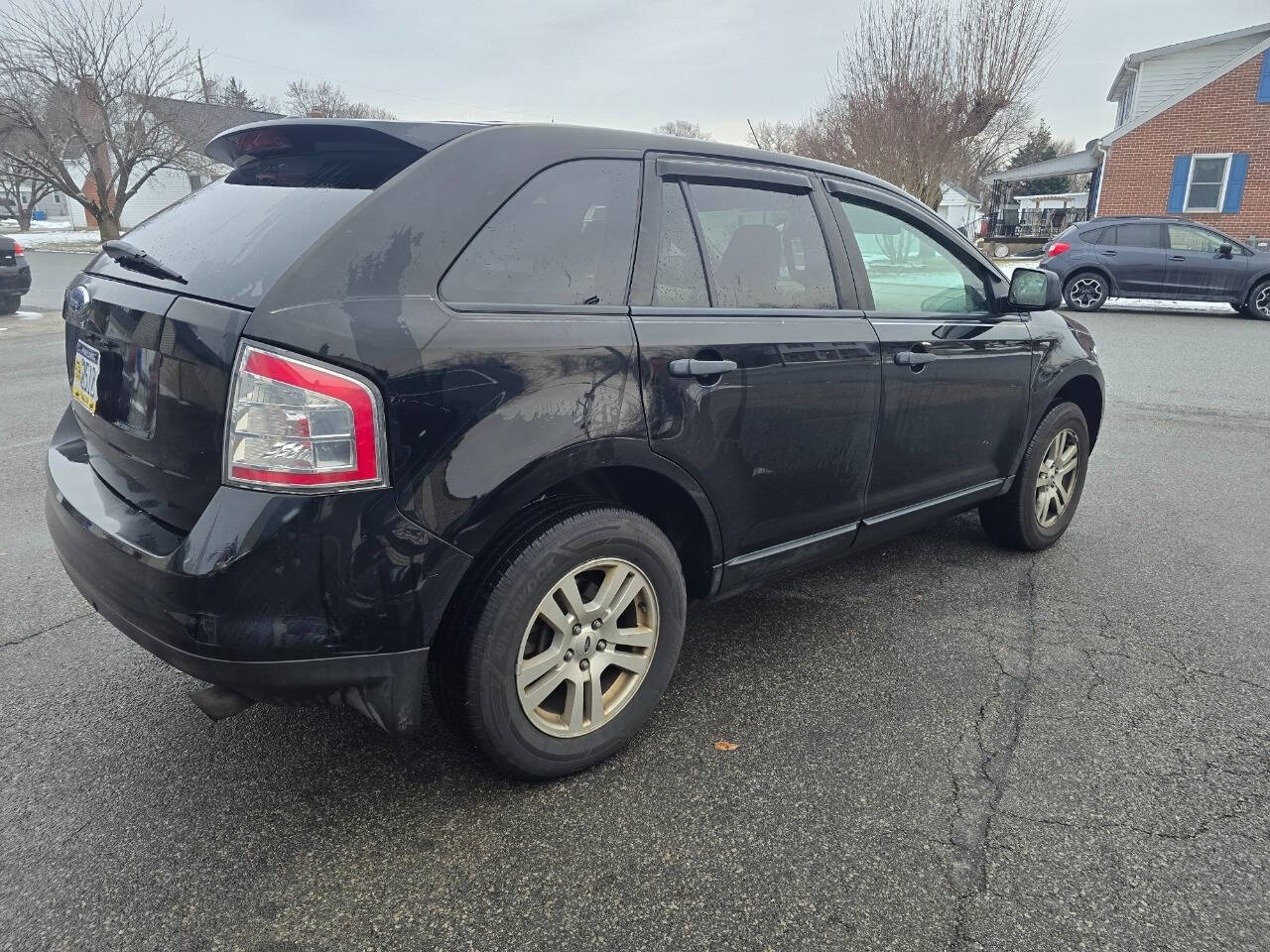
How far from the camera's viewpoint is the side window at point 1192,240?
1501 centimetres

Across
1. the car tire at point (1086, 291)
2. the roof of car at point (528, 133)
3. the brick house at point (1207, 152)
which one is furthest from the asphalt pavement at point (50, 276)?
the brick house at point (1207, 152)

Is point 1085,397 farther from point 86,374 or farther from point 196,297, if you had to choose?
point 86,374

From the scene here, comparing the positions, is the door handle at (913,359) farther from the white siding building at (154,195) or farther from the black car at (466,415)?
the white siding building at (154,195)

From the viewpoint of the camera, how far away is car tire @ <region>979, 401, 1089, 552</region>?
13.4 feet

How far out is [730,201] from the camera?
2.84 m

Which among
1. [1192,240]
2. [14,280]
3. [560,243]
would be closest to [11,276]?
[14,280]

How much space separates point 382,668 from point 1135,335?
1343 cm

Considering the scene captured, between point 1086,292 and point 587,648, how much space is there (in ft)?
52.5

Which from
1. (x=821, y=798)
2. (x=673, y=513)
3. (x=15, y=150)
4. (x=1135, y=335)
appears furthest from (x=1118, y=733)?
(x=15, y=150)

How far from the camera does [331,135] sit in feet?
7.77

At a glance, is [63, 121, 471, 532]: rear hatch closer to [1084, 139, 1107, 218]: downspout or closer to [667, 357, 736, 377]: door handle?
[667, 357, 736, 377]: door handle

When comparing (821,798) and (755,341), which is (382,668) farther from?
(755,341)

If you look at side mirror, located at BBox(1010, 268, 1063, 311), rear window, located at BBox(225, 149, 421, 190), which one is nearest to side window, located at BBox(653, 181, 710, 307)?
rear window, located at BBox(225, 149, 421, 190)

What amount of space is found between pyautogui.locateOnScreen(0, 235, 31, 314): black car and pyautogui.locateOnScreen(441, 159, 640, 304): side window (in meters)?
13.3
